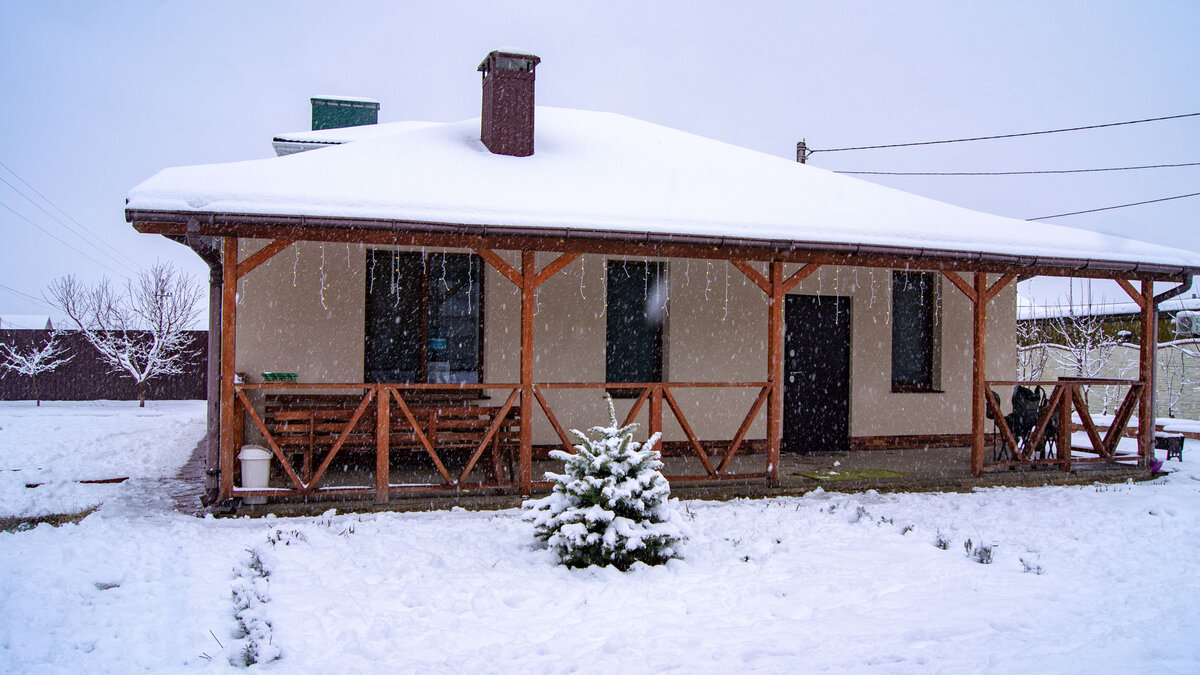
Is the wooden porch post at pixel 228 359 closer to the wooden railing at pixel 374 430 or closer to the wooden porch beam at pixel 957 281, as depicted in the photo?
the wooden railing at pixel 374 430

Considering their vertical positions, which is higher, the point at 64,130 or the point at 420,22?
the point at 420,22

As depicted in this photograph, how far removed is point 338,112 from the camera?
1509 cm

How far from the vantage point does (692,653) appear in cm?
397

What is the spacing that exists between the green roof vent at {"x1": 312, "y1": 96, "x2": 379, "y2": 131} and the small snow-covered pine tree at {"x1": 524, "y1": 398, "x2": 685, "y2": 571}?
452 inches

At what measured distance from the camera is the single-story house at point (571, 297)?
6.73 meters

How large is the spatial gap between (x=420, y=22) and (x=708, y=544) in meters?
71.5

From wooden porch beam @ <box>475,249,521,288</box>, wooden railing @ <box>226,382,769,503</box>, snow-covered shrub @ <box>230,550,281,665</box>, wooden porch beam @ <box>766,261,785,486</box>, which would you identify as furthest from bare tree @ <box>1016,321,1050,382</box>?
snow-covered shrub @ <box>230,550,281,665</box>

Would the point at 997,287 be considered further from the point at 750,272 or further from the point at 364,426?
the point at 364,426

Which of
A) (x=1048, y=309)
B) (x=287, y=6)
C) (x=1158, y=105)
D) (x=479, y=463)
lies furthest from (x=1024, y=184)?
(x=479, y=463)

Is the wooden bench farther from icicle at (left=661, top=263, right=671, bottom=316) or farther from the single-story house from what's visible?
icicle at (left=661, top=263, right=671, bottom=316)

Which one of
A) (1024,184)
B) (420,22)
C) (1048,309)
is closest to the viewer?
(1048,309)

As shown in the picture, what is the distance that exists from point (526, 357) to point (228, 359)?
7.90 ft

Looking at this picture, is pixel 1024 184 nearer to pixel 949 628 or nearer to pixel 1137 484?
pixel 1137 484

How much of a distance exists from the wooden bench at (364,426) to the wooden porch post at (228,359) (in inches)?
19.5
